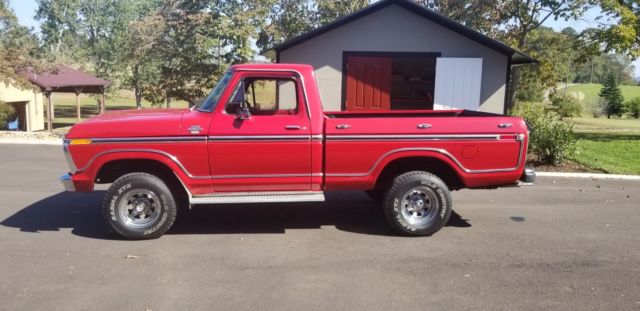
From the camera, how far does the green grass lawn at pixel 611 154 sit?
11.9 meters

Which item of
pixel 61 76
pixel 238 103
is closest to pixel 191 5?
pixel 61 76

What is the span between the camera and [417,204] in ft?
21.0

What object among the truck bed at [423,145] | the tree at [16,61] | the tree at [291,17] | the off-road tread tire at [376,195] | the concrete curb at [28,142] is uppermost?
the tree at [291,17]

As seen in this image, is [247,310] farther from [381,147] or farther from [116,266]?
[381,147]

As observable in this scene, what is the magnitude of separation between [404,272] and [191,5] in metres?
18.4

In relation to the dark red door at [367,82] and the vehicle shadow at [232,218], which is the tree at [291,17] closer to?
the dark red door at [367,82]

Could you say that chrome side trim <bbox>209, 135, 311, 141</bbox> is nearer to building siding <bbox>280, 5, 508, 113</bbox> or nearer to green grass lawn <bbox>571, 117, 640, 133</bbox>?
building siding <bbox>280, 5, 508, 113</bbox>

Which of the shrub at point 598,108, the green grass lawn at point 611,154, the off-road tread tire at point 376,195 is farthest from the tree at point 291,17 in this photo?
the shrub at point 598,108

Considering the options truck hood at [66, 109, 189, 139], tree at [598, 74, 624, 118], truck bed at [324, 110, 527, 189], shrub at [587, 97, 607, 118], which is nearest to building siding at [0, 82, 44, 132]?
truck hood at [66, 109, 189, 139]

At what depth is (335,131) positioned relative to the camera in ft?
20.1

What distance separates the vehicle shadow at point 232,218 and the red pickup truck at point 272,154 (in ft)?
1.87

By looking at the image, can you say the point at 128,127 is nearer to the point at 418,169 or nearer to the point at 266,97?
the point at 266,97

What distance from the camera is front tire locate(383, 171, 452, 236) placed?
20.5 feet

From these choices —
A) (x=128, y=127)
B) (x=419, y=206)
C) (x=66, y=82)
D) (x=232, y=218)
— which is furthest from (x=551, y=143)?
(x=66, y=82)
